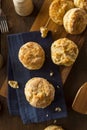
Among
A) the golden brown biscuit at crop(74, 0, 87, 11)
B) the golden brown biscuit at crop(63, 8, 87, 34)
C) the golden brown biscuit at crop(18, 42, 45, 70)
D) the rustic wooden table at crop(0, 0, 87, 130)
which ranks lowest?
the rustic wooden table at crop(0, 0, 87, 130)

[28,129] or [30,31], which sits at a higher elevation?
[30,31]

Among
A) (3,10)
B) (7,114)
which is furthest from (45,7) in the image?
(7,114)

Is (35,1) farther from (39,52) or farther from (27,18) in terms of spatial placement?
(39,52)

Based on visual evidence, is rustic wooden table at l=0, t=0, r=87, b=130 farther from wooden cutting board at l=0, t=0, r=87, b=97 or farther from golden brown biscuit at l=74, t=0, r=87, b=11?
golden brown biscuit at l=74, t=0, r=87, b=11

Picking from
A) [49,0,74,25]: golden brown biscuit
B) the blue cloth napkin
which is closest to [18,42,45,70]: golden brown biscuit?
the blue cloth napkin

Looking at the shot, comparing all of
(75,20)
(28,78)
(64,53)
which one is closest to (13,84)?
(28,78)

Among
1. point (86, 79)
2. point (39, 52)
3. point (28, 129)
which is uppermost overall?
point (39, 52)

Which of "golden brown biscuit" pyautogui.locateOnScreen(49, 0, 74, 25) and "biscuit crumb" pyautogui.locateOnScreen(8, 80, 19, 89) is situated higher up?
"golden brown biscuit" pyautogui.locateOnScreen(49, 0, 74, 25)
